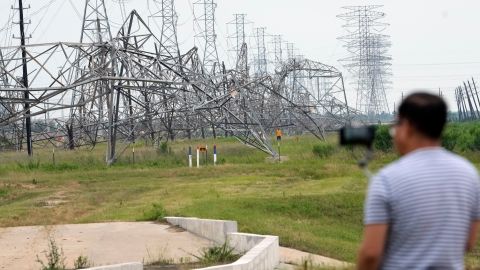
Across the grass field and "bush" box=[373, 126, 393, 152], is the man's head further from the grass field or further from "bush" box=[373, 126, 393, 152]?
"bush" box=[373, 126, 393, 152]

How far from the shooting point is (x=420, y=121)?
4.69 metres

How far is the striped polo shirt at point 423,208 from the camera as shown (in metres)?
4.59

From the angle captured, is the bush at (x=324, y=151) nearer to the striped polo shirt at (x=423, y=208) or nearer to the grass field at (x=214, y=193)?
the grass field at (x=214, y=193)

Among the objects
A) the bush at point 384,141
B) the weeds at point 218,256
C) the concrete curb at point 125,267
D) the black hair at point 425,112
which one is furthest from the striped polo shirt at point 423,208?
the bush at point 384,141

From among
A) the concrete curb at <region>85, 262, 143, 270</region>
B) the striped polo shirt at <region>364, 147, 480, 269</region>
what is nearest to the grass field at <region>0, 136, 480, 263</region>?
the concrete curb at <region>85, 262, 143, 270</region>

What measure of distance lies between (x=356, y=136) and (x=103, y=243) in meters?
13.7

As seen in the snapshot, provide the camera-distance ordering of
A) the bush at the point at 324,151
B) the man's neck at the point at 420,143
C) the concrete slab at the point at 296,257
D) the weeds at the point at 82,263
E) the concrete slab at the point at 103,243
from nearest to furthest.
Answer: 1. the man's neck at the point at 420,143
2. the weeds at the point at 82,263
3. the concrete slab at the point at 296,257
4. the concrete slab at the point at 103,243
5. the bush at the point at 324,151

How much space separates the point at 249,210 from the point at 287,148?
28.5 meters

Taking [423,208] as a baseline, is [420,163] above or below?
above

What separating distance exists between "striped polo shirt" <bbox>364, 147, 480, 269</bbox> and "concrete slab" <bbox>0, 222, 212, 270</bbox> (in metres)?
11.0

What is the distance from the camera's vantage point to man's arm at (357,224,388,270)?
15.0ft

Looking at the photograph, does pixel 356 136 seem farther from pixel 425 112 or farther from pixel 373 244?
pixel 373 244

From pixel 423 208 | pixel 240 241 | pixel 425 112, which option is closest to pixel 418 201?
pixel 423 208

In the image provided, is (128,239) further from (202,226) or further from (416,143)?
(416,143)
